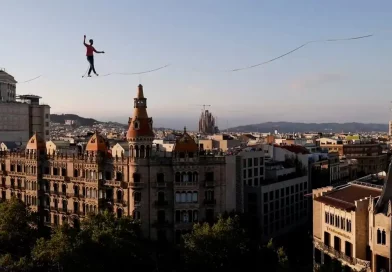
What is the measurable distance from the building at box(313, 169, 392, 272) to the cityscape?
97 millimetres

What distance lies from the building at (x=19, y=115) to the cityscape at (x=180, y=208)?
25314 mm

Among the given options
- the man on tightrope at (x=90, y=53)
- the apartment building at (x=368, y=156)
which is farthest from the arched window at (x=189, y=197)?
the apartment building at (x=368, y=156)

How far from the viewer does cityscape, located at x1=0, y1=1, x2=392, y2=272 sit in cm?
4750

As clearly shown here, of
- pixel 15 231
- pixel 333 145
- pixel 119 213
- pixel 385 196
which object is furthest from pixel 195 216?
pixel 333 145

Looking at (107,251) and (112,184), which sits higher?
(112,184)

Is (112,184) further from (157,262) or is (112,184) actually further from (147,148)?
(157,262)

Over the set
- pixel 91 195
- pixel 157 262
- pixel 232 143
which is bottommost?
pixel 157 262

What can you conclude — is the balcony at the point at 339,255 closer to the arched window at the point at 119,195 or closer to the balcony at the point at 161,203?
the balcony at the point at 161,203

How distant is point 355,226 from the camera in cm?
4581

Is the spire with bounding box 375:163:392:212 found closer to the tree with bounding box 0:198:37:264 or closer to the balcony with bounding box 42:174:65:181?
the tree with bounding box 0:198:37:264

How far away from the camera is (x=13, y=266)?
150 ft

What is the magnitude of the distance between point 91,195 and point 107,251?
19.6m

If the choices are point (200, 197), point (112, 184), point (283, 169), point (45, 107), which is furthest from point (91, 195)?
point (45, 107)

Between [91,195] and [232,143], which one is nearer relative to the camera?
[91,195]
